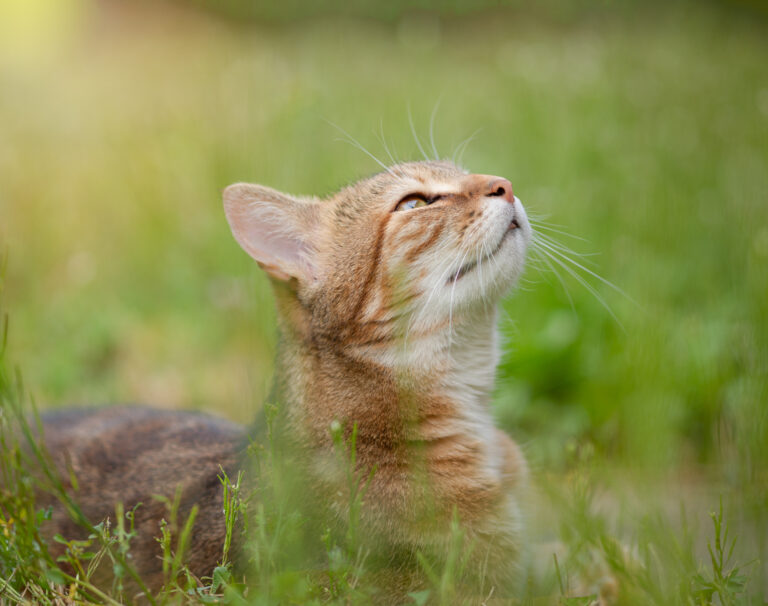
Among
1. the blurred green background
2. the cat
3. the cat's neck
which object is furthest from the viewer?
the blurred green background

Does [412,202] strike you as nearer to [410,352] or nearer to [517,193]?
[410,352]

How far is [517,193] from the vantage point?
5.82 m

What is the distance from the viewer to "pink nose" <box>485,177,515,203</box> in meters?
2.86

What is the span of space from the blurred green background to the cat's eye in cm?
64

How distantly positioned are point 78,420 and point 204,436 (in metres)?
0.69

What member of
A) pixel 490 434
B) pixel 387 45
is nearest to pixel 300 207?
pixel 490 434

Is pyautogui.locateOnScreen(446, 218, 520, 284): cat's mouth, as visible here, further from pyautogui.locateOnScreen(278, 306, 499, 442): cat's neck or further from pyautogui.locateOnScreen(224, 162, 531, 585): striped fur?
pyautogui.locateOnScreen(278, 306, 499, 442): cat's neck

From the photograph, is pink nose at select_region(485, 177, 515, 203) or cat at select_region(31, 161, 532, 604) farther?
pink nose at select_region(485, 177, 515, 203)

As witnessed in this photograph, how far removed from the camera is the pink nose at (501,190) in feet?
9.39

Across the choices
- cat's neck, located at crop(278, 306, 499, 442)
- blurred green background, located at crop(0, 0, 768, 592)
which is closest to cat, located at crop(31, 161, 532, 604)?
cat's neck, located at crop(278, 306, 499, 442)

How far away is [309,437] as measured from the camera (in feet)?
8.73

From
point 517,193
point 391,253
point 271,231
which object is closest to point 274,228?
point 271,231

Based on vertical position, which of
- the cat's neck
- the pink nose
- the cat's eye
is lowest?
the cat's neck

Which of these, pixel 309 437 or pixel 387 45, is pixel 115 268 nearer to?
pixel 309 437
